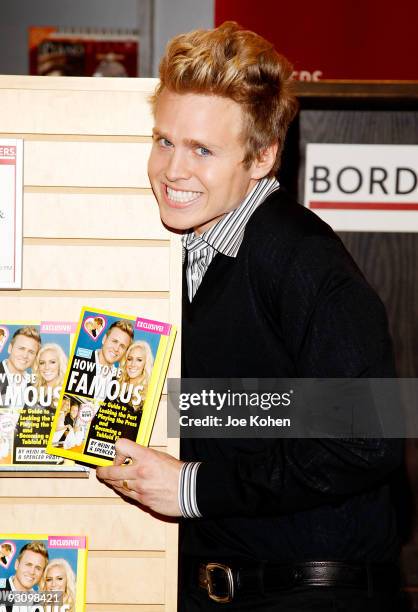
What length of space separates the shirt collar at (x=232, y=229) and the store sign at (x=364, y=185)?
4.63ft

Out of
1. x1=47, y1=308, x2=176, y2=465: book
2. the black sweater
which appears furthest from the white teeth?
x1=47, y1=308, x2=176, y2=465: book

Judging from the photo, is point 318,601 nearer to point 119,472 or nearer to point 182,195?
point 119,472

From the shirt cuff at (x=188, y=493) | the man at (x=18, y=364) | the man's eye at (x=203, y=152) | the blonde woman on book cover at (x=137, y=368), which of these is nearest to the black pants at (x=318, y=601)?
the shirt cuff at (x=188, y=493)

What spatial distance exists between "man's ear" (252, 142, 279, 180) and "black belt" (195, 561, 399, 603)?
28.0 inches

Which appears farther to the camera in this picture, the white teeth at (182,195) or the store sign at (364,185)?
the store sign at (364,185)

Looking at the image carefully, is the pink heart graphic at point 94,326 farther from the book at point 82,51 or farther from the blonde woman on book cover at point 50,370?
the book at point 82,51

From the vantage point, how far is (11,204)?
1535 millimetres

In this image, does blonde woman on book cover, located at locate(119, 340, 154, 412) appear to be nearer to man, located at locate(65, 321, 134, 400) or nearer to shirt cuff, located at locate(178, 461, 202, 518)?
man, located at locate(65, 321, 134, 400)

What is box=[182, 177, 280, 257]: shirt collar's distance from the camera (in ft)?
5.08

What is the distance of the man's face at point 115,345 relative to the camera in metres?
1.49

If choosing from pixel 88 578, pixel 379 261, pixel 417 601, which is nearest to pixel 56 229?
pixel 88 578

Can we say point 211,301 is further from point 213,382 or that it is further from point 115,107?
point 115,107

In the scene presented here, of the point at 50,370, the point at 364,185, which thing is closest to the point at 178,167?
the point at 50,370

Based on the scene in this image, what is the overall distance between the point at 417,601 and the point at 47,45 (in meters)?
3.15
